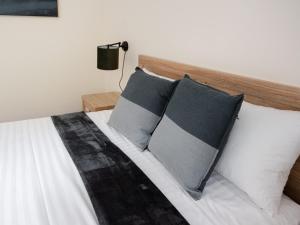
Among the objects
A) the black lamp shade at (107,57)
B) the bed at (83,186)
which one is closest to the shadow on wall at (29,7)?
the black lamp shade at (107,57)

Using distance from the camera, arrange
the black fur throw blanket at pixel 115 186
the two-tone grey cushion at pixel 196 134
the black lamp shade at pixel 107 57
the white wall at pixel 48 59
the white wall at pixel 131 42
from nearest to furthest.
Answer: the black fur throw blanket at pixel 115 186 → the two-tone grey cushion at pixel 196 134 → the white wall at pixel 131 42 → the black lamp shade at pixel 107 57 → the white wall at pixel 48 59

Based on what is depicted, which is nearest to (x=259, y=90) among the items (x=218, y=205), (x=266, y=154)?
(x=266, y=154)

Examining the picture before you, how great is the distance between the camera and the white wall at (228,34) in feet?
3.80

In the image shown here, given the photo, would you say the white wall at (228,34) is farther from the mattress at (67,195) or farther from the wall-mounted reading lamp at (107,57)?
the mattress at (67,195)

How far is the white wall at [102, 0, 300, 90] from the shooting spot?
1.16 meters

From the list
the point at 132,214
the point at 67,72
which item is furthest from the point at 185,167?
the point at 67,72

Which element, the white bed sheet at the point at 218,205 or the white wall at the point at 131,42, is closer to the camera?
the white bed sheet at the point at 218,205

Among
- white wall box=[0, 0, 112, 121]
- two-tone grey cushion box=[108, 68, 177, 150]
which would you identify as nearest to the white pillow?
two-tone grey cushion box=[108, 68, 177, 150]

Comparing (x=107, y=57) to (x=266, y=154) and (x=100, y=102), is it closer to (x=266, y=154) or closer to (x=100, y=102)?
(x=100, y=102)

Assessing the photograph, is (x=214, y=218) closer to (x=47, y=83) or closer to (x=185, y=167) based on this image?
(x=185, y=167)

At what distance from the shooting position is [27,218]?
89cm

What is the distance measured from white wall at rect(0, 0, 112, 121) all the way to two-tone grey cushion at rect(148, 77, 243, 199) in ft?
6.73

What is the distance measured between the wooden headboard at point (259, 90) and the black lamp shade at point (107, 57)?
0.86 meters

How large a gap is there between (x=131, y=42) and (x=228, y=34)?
1282 mm
